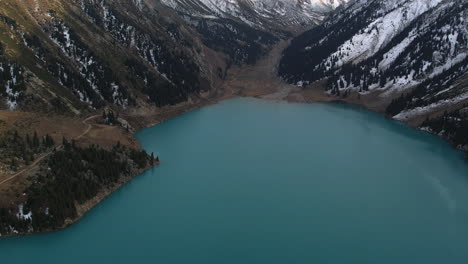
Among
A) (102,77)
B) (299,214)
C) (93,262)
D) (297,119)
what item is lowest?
(93,262)

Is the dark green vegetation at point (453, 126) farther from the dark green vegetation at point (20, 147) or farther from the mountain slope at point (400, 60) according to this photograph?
the dark green vegetation at point (20, 147)

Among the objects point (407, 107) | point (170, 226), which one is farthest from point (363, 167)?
point (407, 107)

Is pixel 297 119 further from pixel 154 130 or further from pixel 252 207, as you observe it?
pixel 252 207

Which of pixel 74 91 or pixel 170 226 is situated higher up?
pixel 74 91

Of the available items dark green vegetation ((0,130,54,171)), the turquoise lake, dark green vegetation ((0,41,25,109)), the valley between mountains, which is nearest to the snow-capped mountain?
the valley between mountains

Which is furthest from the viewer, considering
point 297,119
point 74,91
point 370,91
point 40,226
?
point 370,91

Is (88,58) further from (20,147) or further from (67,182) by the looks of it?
(67,182)

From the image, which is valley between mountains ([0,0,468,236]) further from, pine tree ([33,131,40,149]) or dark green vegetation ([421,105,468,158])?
dark green vegetation ([421,105,468,158])
